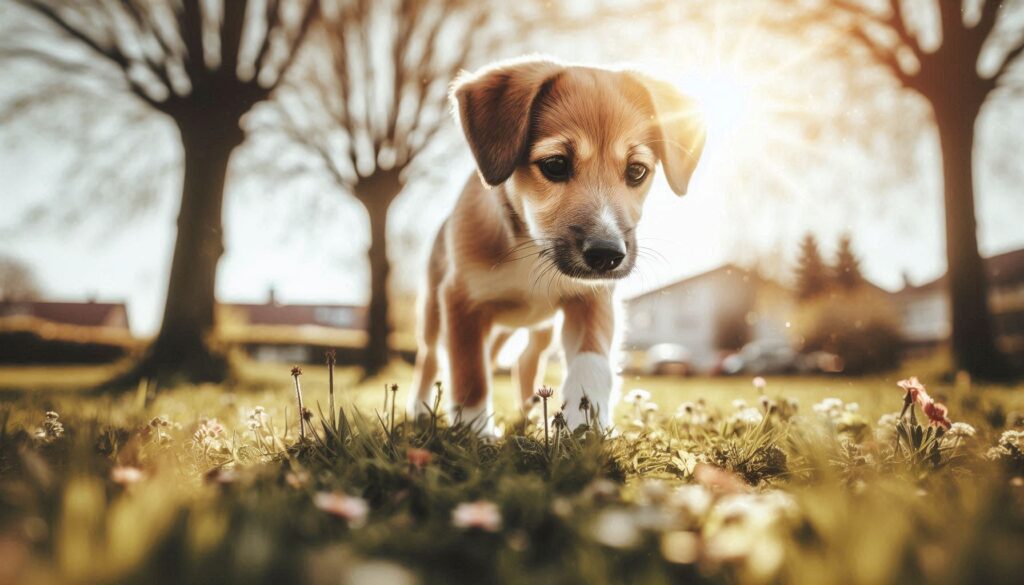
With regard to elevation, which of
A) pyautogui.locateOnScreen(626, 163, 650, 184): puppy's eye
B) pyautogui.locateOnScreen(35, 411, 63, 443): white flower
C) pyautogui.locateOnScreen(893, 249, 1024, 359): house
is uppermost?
pyautogui.locateOnScreen(626, 163, 650, 184): puppy's eye

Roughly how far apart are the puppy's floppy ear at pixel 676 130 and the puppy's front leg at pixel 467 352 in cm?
124

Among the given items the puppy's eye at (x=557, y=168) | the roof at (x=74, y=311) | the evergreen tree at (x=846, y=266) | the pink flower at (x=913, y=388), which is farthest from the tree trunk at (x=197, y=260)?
the roof at (x=74, y=311)

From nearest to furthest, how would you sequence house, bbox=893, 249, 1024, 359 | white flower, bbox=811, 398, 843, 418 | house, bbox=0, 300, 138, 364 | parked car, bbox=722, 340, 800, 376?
white flower, bbox=811, 398, 843, 418 → house, bbox=0, 300, 138, 364 → house, bbox=893, 249, 1024, 359 → parked car, bbox=722, 340, 800, 376

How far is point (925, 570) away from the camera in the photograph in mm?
1092

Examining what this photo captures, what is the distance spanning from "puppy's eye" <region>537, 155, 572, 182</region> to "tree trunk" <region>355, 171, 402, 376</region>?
11213 millimetres

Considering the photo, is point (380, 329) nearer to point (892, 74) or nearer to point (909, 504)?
point (892, 74)

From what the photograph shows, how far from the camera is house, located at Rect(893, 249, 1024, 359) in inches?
1170

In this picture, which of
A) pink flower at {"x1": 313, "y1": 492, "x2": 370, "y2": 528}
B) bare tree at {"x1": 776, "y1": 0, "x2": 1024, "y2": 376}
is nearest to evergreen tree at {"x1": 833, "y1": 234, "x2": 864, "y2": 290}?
bare tree at {"x1": 776, "y1": 0, "x2": 1024, "y2": 376}

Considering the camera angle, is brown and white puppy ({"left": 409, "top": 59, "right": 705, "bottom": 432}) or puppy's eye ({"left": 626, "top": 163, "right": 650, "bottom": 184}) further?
puppy's eye ({"left": 626, "top": 163, "right": 650, "bottom": 184})

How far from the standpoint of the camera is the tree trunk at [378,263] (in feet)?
45.5

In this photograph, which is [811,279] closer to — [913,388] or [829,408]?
[829,408]

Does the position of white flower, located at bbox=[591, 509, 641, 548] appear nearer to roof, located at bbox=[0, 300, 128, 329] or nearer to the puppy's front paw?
the puppy's front paw

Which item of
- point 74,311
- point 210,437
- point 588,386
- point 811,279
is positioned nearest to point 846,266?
point 811,279

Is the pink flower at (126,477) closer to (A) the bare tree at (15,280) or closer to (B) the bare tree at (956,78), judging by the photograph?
(B) the bare tree at (956,78)
